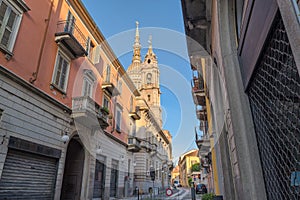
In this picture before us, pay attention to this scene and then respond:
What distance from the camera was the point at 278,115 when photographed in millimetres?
2002

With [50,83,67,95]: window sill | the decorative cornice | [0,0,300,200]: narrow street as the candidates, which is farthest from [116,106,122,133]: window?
[50,83,67,95]: window sill

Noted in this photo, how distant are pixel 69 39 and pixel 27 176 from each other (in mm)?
6616

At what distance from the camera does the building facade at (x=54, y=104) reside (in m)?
7.40

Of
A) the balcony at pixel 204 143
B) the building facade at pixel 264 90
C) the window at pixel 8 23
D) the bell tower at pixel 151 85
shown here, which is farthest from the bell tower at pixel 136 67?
the building facade at pixel 264 90

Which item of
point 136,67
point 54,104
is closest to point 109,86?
point 54,104

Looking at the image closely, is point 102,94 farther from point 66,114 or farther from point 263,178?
point 263,178

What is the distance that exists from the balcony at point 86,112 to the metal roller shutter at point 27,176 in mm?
2695

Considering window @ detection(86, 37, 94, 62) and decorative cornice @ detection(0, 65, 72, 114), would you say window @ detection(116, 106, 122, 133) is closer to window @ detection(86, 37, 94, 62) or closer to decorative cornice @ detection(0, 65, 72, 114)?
window @ detection(86, 37, 94, 62)

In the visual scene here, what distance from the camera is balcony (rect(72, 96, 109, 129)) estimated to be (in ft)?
36.8

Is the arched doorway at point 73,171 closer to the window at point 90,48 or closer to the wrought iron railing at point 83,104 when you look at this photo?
the wrought iron railing at point 83,104

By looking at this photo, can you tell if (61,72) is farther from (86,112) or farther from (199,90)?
(199,90)

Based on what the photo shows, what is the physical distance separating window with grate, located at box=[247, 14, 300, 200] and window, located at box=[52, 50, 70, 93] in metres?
9.57

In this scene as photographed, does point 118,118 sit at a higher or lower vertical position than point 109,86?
lower

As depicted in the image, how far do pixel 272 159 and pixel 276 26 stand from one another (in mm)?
1414
